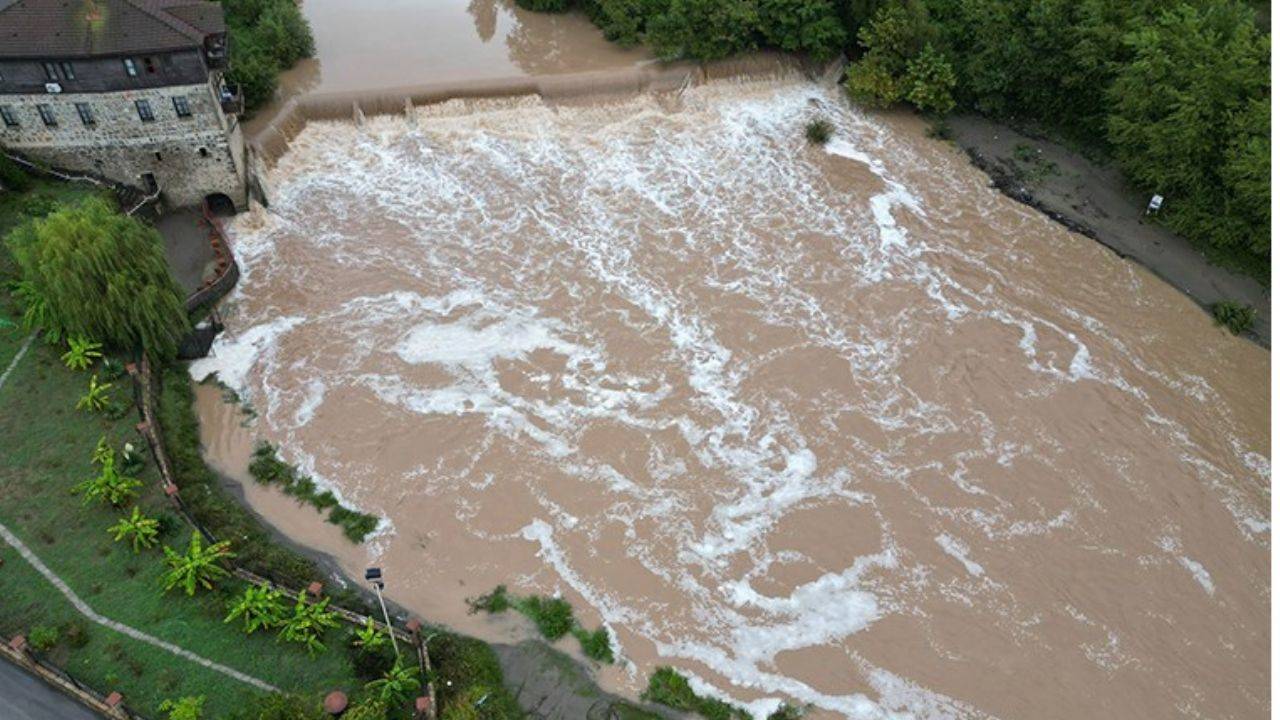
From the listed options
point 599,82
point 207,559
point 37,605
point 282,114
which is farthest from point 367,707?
point 599,82

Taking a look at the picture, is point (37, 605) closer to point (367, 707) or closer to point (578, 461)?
point (367, 707)

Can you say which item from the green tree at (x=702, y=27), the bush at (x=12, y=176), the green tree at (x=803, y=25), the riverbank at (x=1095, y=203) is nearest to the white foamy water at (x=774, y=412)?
the riverbank at (x=1095, y=203)

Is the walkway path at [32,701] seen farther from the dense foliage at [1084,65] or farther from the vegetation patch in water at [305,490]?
the dense foliage at [1084,65]

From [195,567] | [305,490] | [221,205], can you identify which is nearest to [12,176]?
[221,205]

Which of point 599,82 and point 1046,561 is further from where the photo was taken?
point 599,82

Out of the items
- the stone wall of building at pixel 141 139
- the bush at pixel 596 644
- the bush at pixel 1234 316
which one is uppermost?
the stone wall of building at pixel 141 139
